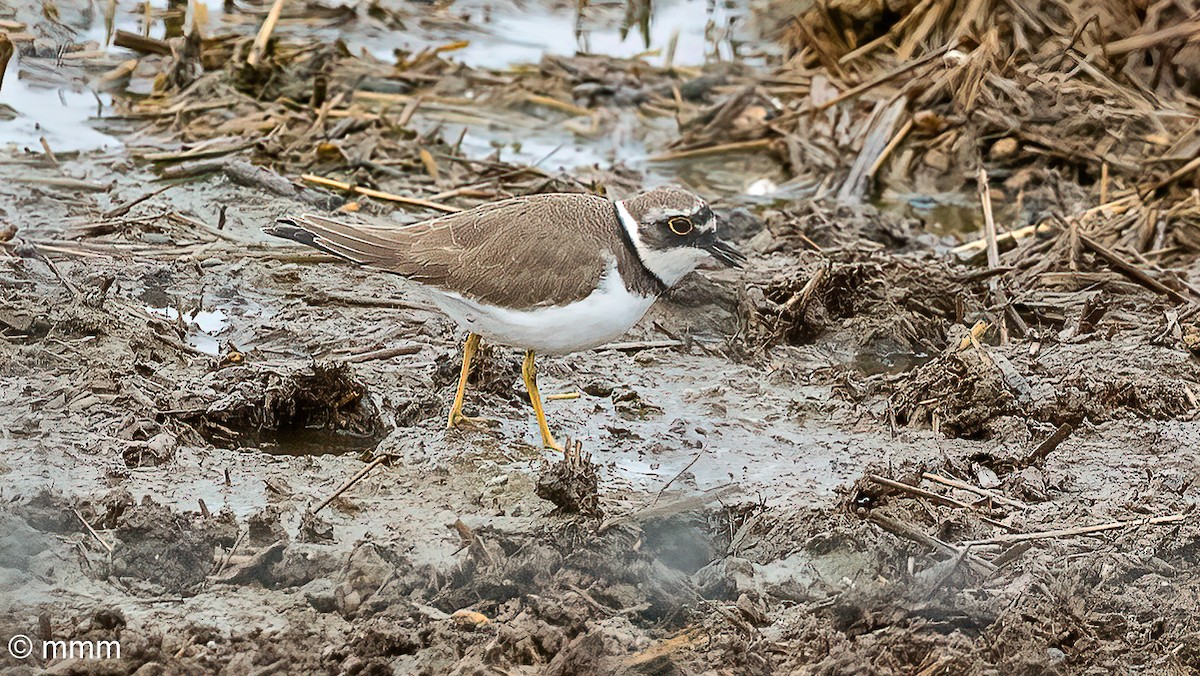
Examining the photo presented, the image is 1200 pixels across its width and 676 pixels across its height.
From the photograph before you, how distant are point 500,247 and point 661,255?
0.69 meters

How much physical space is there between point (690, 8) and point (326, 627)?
10.8 meters

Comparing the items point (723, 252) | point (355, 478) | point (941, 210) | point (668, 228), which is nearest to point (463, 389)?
point (355, 478)

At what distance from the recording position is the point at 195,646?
13.4 ft

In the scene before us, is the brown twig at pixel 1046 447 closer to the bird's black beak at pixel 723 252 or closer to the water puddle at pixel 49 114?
the bird's black beak at pixel 723 252

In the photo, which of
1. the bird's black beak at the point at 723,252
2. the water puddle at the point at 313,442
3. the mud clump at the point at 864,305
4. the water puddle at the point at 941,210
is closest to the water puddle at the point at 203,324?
the water puddle at the point at 313,442

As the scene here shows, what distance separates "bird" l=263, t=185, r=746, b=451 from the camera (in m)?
5.50

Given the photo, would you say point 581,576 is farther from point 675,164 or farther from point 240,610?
point 675,164

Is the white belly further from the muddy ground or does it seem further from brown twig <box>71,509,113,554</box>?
brown twig <box>71,509,113,554</box>

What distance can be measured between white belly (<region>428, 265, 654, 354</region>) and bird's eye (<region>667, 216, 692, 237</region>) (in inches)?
12.3

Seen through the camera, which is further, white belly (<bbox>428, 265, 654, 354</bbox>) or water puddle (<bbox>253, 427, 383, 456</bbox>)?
water puddle (<bbox>253, 427, 383, 456</bbox>)

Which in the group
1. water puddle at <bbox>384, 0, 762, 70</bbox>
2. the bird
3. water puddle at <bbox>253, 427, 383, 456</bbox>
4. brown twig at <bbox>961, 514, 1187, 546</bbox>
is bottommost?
water puddle at <bbox>253, 427, 383, 456</bbox>

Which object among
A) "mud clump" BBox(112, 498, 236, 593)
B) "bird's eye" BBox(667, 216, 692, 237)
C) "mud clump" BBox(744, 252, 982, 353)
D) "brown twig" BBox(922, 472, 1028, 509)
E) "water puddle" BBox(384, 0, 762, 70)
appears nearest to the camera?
"mud clump" BBox(112, 498, 236, 593)

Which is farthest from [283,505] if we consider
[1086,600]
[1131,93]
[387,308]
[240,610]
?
[1131,93]

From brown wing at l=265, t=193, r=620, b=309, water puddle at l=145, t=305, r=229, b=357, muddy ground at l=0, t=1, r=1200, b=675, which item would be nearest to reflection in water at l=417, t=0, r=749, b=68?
muddy ground at l=0, t=1, r=1200, b=675
